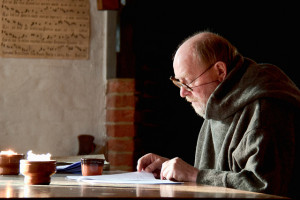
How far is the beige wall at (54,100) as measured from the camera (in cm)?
290

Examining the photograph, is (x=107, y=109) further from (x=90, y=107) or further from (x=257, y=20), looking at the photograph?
(x=257, y=20)

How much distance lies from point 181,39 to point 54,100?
36.0 inches

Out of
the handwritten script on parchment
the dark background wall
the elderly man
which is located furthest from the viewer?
the dark background wall

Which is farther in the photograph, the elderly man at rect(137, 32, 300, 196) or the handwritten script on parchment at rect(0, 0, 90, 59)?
the handwritten script on parchment at rect(0, 0, 90, 59)

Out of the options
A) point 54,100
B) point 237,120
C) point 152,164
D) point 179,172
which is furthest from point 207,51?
point 54,100

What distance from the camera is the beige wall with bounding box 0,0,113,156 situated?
290 centimetres

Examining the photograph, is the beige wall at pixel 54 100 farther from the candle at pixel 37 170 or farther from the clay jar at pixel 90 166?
the candle at pixel 37 170

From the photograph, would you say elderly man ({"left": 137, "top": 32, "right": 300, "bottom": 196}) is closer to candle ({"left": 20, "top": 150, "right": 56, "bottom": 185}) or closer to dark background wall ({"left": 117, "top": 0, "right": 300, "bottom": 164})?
candle ({"left": 20, "top": 150, "right": 56, "bottom": 185})

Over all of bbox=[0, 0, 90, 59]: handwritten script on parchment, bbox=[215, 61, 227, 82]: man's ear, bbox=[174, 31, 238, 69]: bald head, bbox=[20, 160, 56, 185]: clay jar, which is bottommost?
bbox=[20, 160, 56, 185]: clay jar

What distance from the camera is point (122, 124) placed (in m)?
2.94

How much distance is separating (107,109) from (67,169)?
3.67ft

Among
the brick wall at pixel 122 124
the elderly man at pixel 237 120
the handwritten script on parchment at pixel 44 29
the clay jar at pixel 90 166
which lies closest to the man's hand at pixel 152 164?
the elderly man at pixel 237 120

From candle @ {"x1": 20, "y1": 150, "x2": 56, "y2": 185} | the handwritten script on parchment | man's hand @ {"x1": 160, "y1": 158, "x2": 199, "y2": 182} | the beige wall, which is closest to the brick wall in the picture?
the beige wall

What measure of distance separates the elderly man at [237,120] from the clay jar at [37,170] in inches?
16.9
